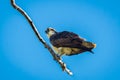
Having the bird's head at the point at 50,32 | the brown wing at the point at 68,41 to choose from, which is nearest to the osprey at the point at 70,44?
the brown wing at the point at 68,41

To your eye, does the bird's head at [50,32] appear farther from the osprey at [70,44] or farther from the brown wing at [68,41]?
the brown wing at [68,41]

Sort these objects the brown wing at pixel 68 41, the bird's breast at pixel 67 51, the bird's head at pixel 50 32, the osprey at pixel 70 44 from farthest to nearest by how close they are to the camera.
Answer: the bird's head at pixel 50 32 < the bird's breast at pixel 67 51 < the brown wing at pixel 68 41 < the osprey at pixel 70 44

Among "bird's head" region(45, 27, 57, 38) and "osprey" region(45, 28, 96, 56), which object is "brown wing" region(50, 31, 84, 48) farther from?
"bird's head" region(45, 27, 57, 38)

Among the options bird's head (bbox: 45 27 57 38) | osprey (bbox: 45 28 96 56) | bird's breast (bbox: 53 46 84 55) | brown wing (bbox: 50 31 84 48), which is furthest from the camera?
bird's head (bbox: 45 27 57 38)

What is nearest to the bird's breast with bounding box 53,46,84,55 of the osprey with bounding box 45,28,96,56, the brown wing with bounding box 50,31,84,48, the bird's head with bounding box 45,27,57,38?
the osprey with bounding box 45,28,96,56

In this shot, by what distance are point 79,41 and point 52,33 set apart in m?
3.44

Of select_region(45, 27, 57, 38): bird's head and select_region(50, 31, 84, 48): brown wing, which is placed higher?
select_region(45, 27, 57, 38): bird's head

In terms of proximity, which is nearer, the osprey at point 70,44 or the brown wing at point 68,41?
the osprey at point 70,44

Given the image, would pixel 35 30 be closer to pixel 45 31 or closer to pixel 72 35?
pixel 72 35

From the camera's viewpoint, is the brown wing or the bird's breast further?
the bird's breast

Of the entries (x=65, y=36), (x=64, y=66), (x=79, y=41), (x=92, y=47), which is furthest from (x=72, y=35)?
(x=64, y=66)

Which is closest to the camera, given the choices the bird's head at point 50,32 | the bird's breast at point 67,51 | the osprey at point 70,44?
the osprey at point 70,44

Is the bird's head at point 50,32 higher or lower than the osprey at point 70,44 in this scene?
higher

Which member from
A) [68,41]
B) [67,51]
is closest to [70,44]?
[68,41]
